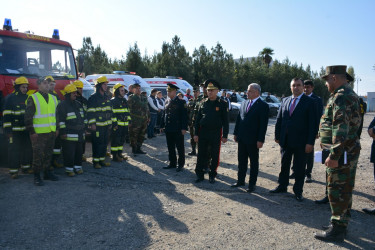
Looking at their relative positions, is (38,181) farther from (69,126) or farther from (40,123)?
(69,126)

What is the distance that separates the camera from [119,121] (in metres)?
7.82

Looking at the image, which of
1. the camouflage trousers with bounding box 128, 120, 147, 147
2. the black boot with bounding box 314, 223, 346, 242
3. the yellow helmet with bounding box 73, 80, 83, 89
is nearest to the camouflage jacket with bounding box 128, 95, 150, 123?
the camouflage trousers with bounding box 128, 120, 147, 147

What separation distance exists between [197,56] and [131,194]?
29.2 m

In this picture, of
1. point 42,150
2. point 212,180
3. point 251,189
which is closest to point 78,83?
point 42,150

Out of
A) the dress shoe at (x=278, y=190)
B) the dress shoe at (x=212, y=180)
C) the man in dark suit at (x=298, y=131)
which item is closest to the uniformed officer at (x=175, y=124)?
the dress shoe at (x=212, y=180)

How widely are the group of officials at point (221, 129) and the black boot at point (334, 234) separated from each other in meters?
0.01

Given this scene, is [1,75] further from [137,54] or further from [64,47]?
[137,54]

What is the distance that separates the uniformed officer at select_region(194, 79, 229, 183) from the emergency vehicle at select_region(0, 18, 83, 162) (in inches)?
149

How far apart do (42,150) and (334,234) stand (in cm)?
499

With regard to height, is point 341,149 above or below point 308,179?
above

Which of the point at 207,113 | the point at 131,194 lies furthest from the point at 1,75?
the point at 207,113

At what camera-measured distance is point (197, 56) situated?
33.0 metres

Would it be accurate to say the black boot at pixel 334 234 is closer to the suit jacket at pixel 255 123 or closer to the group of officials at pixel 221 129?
the group of officials at pixel 221 129

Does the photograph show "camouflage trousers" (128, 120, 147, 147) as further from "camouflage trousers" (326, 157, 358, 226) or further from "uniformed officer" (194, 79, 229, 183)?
"camouflage trousers" (326, 157, 358, 226)
